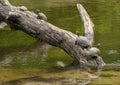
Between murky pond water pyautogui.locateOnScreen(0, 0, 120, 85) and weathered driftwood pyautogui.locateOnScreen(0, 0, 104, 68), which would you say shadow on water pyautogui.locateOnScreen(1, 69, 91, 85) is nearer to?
murky pond water pyautogui.locateOnScreen(0, 0, 120, 85)

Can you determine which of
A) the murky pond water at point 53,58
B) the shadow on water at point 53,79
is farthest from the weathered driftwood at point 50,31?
the shadow on water at point 53,79

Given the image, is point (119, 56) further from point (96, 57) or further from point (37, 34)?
point (37, 34)

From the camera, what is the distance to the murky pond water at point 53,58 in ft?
Answer: 22.1

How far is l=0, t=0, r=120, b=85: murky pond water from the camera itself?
6727 mm

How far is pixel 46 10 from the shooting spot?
15.2 meters

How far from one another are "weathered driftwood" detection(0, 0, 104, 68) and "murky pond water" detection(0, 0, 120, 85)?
254mm

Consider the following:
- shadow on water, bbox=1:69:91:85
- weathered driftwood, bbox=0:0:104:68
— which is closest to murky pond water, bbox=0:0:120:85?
shadow on water, bbox=1:69:91:85

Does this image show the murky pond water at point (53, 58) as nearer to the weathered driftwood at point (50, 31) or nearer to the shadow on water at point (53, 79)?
the shadow on water at point (53, 79)

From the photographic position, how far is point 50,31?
8.30m

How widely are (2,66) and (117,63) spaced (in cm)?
217

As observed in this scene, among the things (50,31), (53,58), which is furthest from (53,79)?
(50,31)

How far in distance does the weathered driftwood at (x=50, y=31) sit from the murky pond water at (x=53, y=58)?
254mm

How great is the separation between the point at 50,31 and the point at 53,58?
55cm

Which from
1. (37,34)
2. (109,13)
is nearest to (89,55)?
(37,34)
